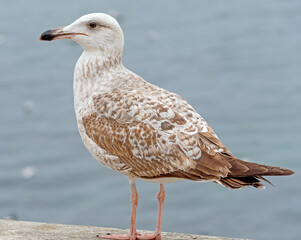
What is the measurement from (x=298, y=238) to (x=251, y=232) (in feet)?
3.25

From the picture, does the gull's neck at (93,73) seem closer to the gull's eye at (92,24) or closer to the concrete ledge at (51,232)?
the gull's eye at (92,24)

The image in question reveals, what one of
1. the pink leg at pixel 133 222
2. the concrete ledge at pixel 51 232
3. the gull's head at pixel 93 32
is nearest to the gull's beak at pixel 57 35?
the gull's head at pixel 93 32

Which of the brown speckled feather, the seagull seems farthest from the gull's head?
the brown speckled feather

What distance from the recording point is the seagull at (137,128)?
7.46m

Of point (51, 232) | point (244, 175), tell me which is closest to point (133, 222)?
point (51, 232)

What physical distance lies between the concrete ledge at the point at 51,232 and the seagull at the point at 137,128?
44 centimetres

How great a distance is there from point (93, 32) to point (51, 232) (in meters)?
2.29

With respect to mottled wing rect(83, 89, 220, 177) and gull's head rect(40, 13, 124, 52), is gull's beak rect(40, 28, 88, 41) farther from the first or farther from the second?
mottled wing rect(83, 89, 220, 177)

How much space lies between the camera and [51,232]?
8445mm

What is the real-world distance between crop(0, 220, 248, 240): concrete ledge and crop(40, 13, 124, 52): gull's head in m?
2.08

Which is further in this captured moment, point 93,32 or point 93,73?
point 93,73

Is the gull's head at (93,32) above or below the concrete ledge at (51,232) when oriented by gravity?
above

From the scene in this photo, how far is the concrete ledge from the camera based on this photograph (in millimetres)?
8219

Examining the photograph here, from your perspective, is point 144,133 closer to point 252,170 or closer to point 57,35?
point 252,170
